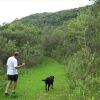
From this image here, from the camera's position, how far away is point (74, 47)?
4138 centimetres

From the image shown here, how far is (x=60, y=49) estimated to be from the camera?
46.4 meters

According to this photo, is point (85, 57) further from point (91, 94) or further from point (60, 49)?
point (60, 49)

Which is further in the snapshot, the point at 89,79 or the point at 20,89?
the point at 20,89

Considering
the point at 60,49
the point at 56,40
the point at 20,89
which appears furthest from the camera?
the point at 56,40

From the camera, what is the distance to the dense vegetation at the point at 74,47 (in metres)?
12.7

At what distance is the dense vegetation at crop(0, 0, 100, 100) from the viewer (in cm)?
1272

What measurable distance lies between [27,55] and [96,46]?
13.6 metres

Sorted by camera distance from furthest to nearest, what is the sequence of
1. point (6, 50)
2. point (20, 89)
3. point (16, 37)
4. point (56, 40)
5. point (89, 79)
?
point (56, 40) → point (16, 37) → point (6, 50) → point (20, 89) → point (89, 79)

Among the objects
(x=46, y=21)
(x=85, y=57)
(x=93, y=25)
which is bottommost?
(x=85, y=57)

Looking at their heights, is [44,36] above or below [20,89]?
above

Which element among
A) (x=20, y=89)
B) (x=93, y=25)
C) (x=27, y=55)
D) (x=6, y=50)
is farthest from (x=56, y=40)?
(x=20, y=89)

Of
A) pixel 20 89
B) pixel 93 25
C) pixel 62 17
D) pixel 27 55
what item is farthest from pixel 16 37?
pixel 62 17

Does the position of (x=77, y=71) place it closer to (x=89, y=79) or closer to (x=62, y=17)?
(x=89, y=79)

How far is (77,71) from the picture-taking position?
1593 cm
